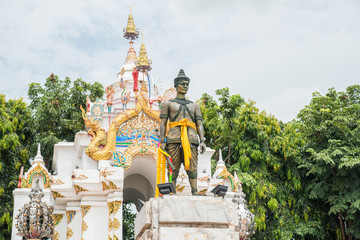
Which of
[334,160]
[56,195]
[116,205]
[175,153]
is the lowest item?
[175,153]

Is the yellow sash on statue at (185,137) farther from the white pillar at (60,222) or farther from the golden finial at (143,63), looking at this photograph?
the golden finial at (143,63)

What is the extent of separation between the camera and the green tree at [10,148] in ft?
54.3

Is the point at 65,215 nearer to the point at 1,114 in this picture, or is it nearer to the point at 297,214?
the point at 1,114

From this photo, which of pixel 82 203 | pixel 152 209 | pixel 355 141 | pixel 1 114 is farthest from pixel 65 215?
pixel 355 141

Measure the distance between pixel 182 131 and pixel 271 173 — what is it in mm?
11186

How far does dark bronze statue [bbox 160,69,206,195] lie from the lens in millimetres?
6855

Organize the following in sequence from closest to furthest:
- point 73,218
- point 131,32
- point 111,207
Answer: point 111,207 < point 73,218 < point 131,32

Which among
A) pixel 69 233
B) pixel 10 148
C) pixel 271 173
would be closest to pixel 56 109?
pixel 10 148

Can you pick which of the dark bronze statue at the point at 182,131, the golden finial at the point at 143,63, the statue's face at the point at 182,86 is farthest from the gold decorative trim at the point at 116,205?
the golden finial at the point at 143,63

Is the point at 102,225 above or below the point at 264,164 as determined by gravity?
below

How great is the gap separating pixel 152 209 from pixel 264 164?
1172 cm

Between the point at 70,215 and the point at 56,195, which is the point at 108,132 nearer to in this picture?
the point at 56,195

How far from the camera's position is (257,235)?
655 inches

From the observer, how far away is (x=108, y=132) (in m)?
13.2
